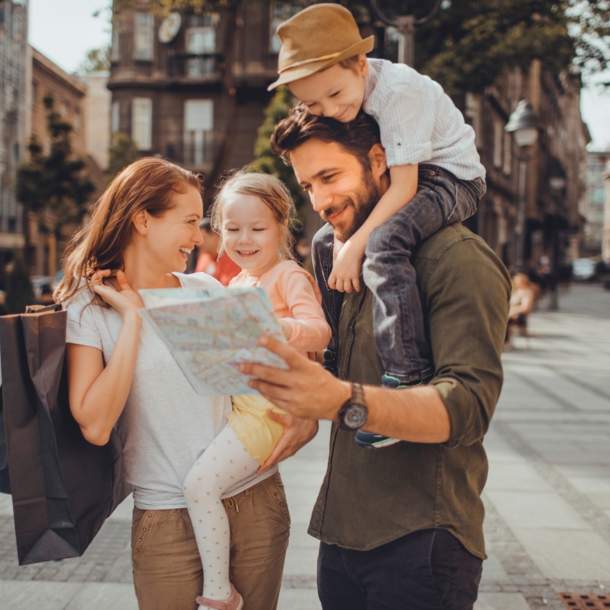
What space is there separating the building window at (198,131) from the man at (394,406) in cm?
2449

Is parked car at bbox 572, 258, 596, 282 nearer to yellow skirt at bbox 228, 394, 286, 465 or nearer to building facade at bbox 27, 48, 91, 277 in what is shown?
building facade at bbox 27, 48, 91, 277

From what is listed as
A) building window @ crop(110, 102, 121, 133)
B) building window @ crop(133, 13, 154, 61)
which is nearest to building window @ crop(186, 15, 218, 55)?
building window @ crop(133, 13, 154, 61)

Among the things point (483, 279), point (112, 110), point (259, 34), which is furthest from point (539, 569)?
point (112, 110)

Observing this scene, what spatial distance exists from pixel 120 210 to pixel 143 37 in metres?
26.1

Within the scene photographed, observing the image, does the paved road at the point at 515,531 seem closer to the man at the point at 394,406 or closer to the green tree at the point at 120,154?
the man at the point at 394,406

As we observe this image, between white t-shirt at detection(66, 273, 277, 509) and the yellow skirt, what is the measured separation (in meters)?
0.06

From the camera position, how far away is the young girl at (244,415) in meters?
1.71

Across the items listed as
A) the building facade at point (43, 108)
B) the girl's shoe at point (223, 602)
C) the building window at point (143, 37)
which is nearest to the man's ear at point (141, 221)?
the girl's shoe at point (223, 602)

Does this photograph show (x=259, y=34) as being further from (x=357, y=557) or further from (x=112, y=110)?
(x=357, y=557)

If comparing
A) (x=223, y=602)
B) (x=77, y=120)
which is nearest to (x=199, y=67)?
(x=77, y=120)

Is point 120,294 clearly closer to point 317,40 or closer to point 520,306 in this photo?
point 317,40

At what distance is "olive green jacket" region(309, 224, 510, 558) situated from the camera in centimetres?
134

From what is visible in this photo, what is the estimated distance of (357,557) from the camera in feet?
5.31

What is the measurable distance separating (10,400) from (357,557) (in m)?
0.91
